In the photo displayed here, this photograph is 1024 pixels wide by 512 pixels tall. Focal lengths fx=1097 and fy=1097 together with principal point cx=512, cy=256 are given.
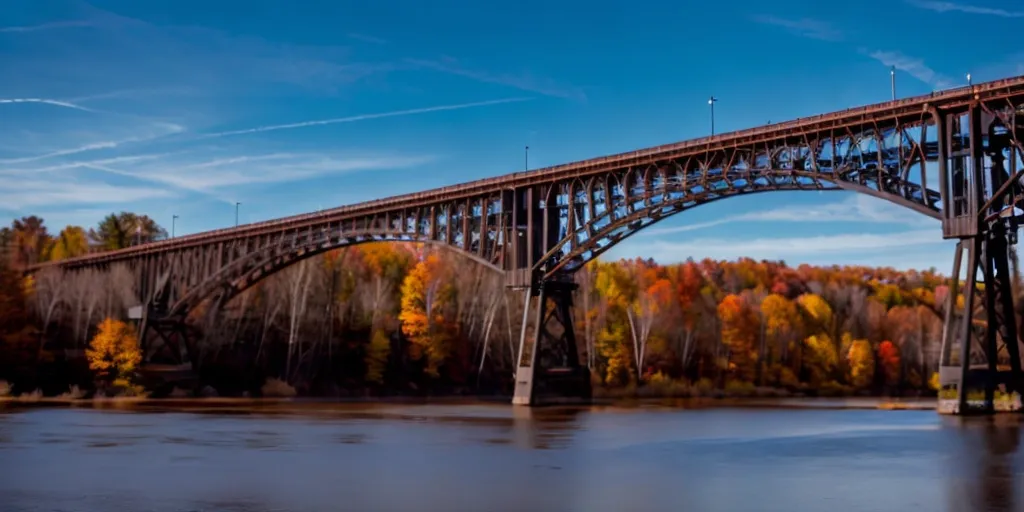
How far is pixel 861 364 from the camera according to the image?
111312 mm

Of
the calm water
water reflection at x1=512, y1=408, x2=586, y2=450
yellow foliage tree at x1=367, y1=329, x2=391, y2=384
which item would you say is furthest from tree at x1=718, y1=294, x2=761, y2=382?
the calm water

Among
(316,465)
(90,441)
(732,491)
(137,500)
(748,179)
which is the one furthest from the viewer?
(748,179)

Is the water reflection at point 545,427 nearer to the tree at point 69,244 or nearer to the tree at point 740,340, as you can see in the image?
the tree at point 740,340

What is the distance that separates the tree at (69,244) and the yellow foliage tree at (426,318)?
45100 mm

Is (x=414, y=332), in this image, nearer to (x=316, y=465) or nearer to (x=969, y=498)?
(x=316, y=465)

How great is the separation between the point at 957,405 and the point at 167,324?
6210 centimetres

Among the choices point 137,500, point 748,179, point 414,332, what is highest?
point 748,179

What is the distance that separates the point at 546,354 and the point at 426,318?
32.3 m

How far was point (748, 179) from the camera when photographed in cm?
5269

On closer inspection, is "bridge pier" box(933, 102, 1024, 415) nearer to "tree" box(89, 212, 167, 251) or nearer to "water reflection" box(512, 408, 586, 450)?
"water reflection" box(512, 408, 586, 450)

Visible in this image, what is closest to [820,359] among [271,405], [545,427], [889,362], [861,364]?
[861,364]

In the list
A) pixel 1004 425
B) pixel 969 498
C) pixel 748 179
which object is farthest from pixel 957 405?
pixel 969 498

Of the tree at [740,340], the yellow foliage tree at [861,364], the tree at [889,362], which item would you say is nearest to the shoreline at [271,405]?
the tree at [740,340]

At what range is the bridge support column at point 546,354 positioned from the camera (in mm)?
61219
